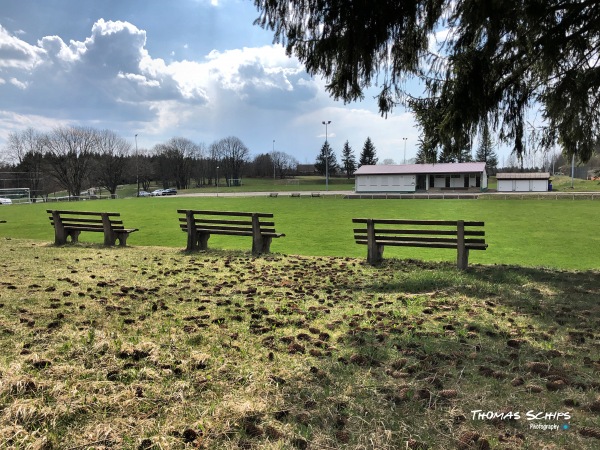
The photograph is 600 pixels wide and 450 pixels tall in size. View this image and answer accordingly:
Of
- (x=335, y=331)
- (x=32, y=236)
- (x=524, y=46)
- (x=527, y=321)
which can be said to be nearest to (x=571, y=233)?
(x=524, y=46)

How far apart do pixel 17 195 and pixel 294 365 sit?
69560mm

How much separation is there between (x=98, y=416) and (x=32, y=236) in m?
15.9

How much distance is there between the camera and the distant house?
58312 millimetres

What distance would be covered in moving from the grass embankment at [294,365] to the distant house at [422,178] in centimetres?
5436

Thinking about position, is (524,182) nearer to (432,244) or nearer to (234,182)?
(432,244)

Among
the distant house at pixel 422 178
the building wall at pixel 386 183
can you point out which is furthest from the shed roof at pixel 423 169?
the building wall at pixel 386 183

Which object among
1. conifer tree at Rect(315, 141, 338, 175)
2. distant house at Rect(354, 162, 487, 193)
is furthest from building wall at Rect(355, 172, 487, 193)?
conifer tree at Rect(315, 141, 338, 175)

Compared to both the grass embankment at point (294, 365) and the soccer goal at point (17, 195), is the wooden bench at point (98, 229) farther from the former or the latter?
the soccer goal at point (17, 195)

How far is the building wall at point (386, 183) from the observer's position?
5903 cm

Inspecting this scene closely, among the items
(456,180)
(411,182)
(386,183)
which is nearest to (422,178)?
(411,182)

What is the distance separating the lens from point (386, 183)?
60.3 metres

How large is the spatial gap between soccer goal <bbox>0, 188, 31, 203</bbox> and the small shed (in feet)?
214

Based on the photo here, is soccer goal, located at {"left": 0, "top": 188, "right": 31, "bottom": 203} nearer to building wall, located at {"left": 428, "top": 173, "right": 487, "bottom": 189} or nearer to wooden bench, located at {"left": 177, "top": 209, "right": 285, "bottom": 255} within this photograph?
wooden bench, located at {"left": 177, "top": 209, "right": 285, "bottom": 255}

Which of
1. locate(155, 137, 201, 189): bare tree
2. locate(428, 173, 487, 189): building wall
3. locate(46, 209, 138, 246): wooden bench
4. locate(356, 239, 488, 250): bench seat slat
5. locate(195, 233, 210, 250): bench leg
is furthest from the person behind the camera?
locate(155, 137, 201, 189): bare tree
